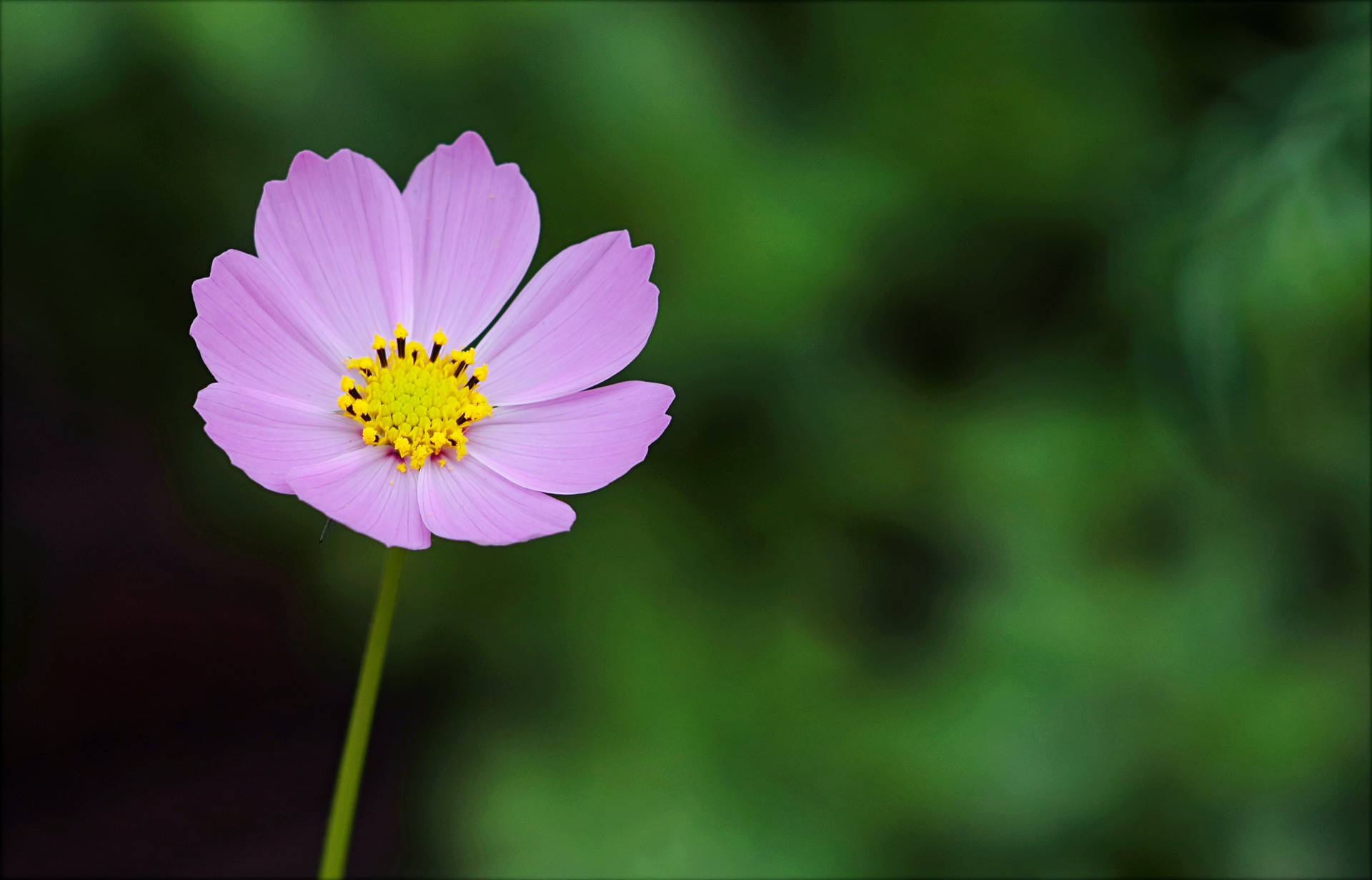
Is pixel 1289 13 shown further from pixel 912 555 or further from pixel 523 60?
pixel 523 60

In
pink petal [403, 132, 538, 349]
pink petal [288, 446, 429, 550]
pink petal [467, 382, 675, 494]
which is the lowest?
pink petal [288, 446, 429, 550]

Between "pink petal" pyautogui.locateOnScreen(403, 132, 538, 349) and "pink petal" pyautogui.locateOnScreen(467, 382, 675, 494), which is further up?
"pink petal" pyautogui.locateOnScreen(403, 132, 538, 349)

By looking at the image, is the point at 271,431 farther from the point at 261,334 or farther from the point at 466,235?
the point at 466,235

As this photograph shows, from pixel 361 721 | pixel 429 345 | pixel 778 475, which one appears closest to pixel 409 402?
pixel 429 345

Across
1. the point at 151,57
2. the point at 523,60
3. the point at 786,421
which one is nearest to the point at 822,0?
the point at 523,60

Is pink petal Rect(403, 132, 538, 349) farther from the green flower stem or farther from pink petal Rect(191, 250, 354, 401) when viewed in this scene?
the green flower stem

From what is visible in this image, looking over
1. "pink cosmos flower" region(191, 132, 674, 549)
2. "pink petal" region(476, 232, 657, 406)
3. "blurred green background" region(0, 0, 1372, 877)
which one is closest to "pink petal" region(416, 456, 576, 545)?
"pink cosmos flower" region(191, 132, 674, 549)
